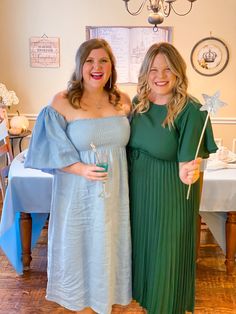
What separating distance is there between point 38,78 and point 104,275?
9.24 ft

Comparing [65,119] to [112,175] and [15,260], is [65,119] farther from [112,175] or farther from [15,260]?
[15,260]

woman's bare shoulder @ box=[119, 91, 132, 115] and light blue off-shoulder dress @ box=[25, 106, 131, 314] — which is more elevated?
woman's bare shoulder @ box=[119, 91, 132, 115]

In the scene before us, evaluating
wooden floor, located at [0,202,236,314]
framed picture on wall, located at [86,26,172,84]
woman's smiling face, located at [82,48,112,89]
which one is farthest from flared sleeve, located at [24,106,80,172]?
framed picture on wall, located at [86,26,172,84]

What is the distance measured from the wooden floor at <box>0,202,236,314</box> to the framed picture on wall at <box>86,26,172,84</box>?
7.11 ft

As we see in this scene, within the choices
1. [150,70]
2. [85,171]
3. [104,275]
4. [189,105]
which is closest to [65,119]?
[85,171]

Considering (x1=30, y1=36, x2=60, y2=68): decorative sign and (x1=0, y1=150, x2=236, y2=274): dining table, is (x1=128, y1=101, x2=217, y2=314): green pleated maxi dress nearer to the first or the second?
(x1=0, y1=150, x2=236, y2=274): dining table

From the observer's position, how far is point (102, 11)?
380 cm

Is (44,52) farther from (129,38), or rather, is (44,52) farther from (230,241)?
(230,241)

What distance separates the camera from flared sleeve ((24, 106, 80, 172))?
1508mm

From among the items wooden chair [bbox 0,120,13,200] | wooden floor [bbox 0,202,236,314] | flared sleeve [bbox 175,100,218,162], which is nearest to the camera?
flared sleeve [bbox 175,100,218,162]

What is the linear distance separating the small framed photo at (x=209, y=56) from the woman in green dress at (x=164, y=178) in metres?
2.49

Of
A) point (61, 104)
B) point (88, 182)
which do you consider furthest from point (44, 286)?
point (61, 104)

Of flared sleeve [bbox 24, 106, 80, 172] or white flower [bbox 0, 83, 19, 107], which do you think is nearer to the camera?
flared sleeve [bbox 24, 106, 80, 172]

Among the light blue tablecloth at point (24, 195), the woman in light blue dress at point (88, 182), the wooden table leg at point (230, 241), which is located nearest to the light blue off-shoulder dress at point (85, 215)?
the woman in light blue dress at point (88, 182)
